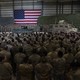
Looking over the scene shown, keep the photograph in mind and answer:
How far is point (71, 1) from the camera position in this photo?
42.8m

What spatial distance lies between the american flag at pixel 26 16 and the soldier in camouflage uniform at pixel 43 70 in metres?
32.8

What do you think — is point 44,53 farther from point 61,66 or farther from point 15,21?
point 15,21

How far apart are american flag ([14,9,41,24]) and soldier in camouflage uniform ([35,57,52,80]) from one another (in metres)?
32.8

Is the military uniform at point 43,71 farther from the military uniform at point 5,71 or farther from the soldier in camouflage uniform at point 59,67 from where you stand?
the military uniform at point 5,71

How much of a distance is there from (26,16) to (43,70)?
109 feet

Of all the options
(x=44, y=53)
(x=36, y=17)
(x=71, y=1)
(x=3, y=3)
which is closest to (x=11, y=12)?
(x=3, y=3)

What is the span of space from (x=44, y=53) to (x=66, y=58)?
1.04 meters

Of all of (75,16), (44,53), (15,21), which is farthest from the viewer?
(15,21)

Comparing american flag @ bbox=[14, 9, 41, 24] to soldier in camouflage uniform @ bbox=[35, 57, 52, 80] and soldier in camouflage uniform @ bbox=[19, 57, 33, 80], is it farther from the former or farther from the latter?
soldier in camouflage uniform @ bbox=[35, 57, 52, 80]

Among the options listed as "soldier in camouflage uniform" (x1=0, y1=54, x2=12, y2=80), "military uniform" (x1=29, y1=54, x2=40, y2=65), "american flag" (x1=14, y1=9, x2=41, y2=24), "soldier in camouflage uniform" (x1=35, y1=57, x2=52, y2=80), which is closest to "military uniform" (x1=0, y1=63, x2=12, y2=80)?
"soldier in camouflage uniform" (x1=0, y1=54, x2=12, y2=80)

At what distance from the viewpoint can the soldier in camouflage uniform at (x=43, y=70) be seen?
766cm

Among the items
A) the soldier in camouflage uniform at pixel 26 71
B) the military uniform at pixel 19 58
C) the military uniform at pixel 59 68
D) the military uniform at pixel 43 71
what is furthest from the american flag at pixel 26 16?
the military uniform at pixel 43 71

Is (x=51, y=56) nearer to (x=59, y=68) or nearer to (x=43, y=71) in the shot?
(x=59, y=68)

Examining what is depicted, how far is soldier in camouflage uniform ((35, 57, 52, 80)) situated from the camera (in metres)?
7.66
